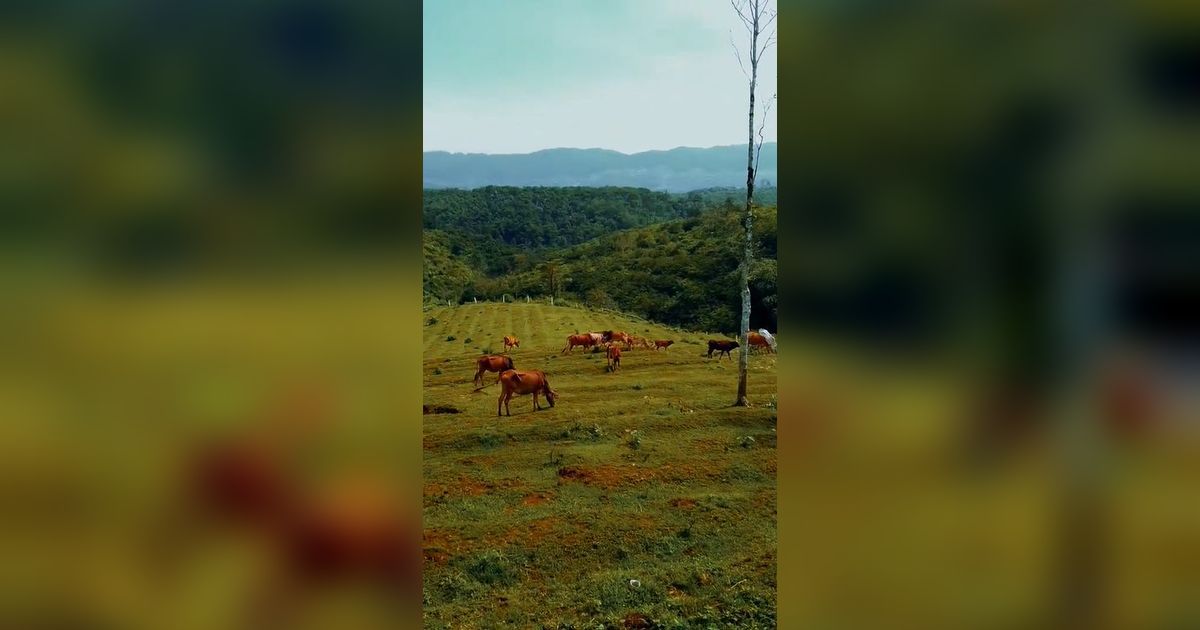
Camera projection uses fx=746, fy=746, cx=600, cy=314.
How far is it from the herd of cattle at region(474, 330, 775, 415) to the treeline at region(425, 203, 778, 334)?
1318 centimetres

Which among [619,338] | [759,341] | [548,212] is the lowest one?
[619,338]

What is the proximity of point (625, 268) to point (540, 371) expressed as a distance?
2880 cm

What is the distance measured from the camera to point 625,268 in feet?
140

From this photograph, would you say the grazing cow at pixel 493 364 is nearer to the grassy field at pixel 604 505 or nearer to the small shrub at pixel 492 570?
the grassy field at pixel 604 505

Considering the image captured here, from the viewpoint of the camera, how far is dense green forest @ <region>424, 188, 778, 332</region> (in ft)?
120

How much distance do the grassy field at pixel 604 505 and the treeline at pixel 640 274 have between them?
2054 cm

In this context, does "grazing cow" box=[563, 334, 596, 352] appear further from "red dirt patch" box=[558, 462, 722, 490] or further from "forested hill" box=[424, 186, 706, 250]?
"forested hill" box=[424, 186, 706, 250]

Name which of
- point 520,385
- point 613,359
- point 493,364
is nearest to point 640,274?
point 613,359
